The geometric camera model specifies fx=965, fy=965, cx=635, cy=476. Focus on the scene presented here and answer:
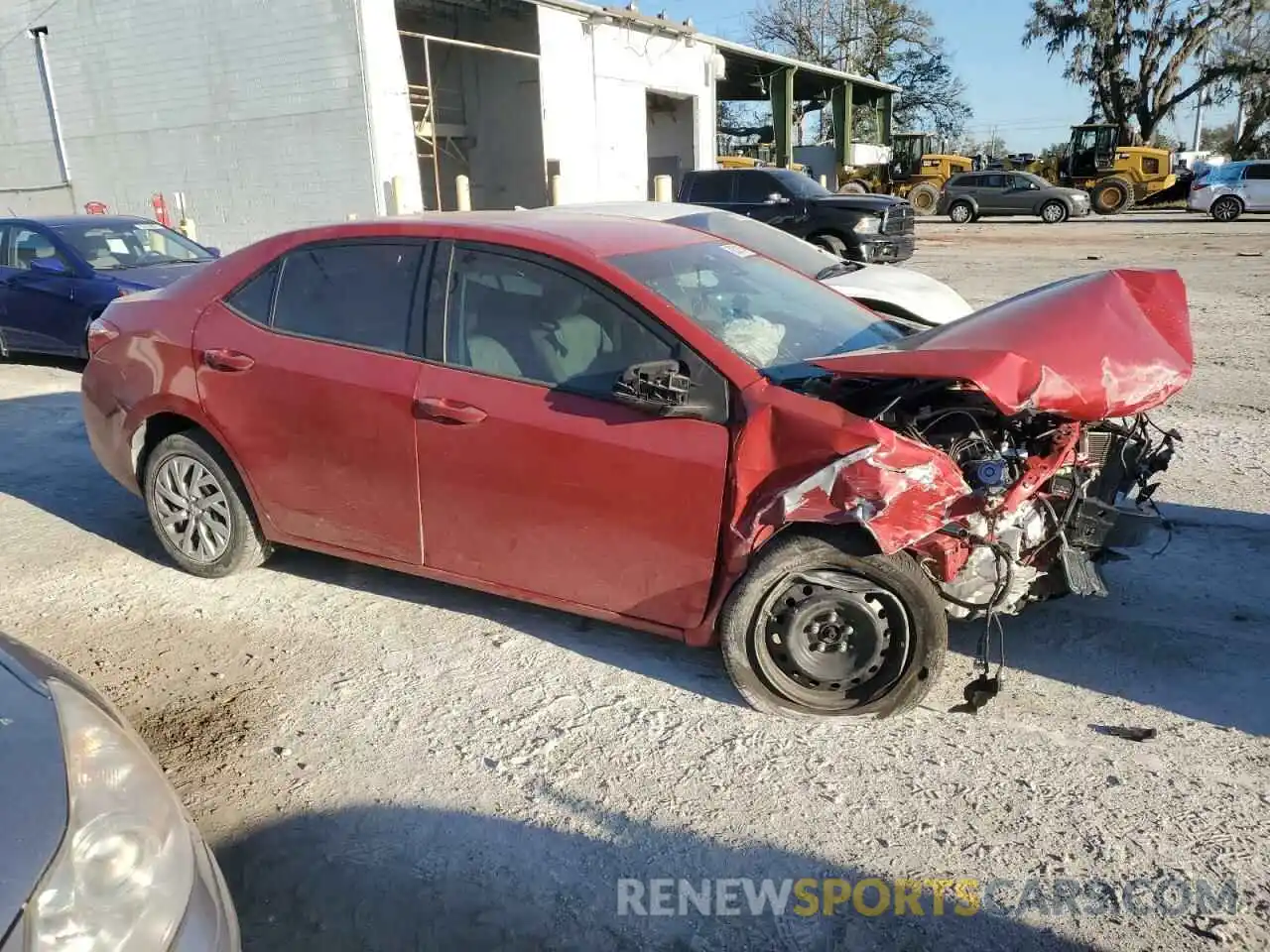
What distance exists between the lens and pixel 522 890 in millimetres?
2582

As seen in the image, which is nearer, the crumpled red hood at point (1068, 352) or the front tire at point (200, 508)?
the crumpled red hood at point (1068, 352)

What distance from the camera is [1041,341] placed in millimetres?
3234

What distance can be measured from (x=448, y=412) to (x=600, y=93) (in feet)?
65.1

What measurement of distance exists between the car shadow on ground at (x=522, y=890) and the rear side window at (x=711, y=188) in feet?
52.2

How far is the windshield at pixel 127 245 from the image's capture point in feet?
31.0

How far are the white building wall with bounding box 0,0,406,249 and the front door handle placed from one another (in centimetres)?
1521

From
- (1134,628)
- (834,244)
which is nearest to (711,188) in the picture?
(834,244)

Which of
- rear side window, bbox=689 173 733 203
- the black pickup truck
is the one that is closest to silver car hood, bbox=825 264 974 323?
the black pickup truck

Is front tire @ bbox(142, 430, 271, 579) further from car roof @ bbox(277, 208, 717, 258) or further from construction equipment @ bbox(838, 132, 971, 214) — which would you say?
construction equipment @ bbox(838, 132, 971, 214)

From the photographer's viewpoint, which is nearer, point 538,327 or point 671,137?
point 538,327

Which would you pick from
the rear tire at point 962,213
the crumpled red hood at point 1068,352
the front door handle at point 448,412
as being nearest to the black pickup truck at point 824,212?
the crumpled red hood at point 1068,352

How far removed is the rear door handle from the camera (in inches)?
161

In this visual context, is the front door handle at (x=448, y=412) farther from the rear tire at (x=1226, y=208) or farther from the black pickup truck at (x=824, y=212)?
the rear tire at (x=1226, y=208)

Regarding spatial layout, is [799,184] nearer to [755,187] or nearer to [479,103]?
[755,187]
